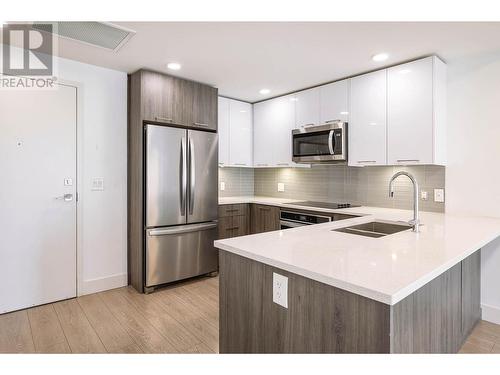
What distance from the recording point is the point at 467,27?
2129 mm

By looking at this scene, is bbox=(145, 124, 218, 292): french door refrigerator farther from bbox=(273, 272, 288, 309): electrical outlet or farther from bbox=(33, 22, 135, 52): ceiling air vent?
bbox=(273, 272, 288, 309): electrical outlet

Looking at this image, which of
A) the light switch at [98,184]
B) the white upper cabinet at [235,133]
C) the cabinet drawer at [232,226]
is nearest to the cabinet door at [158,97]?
the light switch at [98,184]

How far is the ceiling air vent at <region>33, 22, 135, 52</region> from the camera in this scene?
2139mm

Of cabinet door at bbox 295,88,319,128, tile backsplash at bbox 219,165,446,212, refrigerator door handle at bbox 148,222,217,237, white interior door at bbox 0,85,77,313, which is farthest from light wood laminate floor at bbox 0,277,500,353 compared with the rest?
cabinet door at bbox 295,88,319,128

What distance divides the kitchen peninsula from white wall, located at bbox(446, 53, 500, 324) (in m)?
0.77

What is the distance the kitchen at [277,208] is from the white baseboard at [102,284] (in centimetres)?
1

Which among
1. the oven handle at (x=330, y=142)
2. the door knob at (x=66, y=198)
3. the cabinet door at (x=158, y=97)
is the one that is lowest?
the door knob at (x=66, y=198)

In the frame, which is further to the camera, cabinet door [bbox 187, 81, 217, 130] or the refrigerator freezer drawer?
cabinet door [bbox 187, 81, 217, 130]

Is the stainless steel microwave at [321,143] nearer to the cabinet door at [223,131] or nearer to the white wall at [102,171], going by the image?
the cabinet door at [223,131]

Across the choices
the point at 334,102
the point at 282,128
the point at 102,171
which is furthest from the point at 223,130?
the point at 102,171

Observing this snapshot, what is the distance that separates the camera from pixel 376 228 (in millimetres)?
2346

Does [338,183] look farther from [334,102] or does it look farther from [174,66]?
[174,66]

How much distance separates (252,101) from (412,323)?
11.9ft

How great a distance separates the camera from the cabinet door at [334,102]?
10.6 ft
